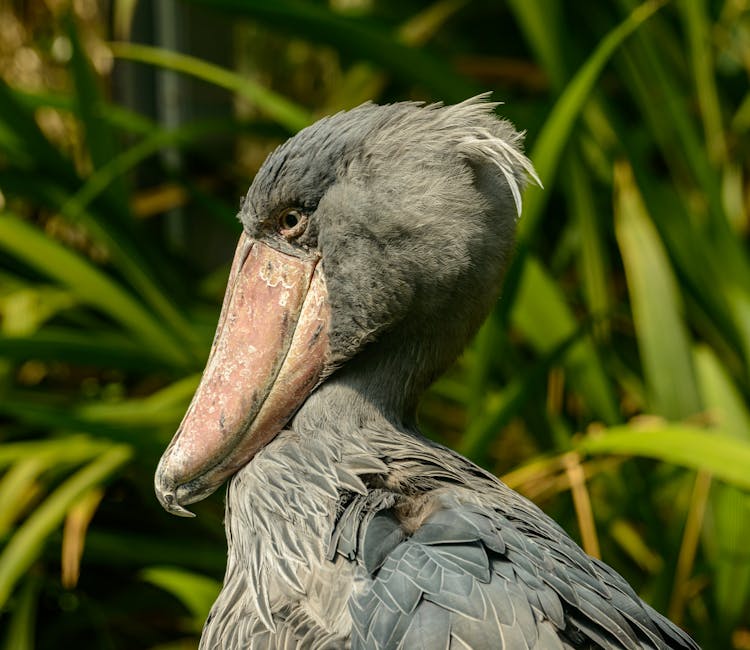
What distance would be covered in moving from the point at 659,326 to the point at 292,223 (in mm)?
1105

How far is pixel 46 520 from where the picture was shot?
2.26 meters

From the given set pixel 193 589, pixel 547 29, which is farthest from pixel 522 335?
pixel 193 589

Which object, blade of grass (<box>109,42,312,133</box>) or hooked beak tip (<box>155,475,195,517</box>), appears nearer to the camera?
hooked beak tip (<box>155,475,195,517</box>)

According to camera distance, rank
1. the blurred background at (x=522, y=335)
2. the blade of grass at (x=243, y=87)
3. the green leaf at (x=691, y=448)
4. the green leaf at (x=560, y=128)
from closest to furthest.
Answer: the green leaf at (x=691, y=448) → the green leaf at (x=560, y=128) → the blurred background at (x=522, y=335) → the blade of grass at (x=243, y=87)

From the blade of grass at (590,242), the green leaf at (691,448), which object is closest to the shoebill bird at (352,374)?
the green leaf at (691,448)

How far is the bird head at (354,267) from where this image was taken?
1.44 metres

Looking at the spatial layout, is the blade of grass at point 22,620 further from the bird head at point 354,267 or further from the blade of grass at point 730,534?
the blade of grass at point 730,534

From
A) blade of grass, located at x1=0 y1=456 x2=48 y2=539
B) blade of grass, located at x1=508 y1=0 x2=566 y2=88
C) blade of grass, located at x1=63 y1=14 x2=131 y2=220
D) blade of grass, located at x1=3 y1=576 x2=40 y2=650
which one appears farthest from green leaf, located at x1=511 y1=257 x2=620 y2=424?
blade of grass, located at x1=3 y1=576 x2=40 y2=650

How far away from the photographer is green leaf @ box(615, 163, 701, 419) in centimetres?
232

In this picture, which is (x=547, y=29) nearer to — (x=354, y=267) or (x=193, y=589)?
(x=354, y=267)

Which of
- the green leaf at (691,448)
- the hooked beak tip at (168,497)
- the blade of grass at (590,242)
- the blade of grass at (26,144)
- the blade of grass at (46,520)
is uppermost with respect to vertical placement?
the blade of grass at (590,242)

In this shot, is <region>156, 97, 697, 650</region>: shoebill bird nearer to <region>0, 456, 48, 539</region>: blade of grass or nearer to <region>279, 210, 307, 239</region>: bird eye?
<region>279, 210, 307, 239</region>: bird eye

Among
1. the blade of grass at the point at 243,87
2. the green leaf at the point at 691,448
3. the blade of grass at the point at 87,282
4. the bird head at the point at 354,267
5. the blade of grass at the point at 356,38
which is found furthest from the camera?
the blade of grass at the point at 87,282

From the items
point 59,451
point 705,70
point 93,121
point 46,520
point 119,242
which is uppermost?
point 705,70
